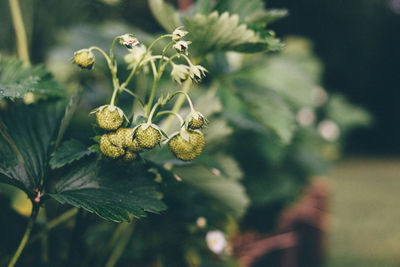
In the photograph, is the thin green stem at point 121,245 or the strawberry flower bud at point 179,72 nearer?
the strawberry flower bud at point 179,72

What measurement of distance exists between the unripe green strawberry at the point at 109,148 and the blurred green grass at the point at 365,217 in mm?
2079

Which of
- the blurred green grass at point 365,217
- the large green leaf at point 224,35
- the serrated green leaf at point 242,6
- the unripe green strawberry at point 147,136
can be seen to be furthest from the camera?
the blurred green grass at point 365,217

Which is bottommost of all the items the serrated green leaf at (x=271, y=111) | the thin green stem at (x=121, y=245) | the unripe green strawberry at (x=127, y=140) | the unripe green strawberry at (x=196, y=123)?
the thin green stem at (x=121, y=245)

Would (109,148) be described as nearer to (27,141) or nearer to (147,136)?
(147,136)

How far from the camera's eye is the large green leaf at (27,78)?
22.3 inches

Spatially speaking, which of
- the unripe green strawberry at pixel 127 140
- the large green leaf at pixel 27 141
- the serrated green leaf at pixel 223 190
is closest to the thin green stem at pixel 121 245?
the serrated green leaf at pixel 223 190

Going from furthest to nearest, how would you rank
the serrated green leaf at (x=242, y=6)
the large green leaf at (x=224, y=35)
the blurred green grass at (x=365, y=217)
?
1. the blurred green grass at (x=365, y=217)
2. the serrated green leaf at (x=242, y=6)
3. the large green leaf at (x=224, y=35)

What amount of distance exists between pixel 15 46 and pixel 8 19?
159 mm

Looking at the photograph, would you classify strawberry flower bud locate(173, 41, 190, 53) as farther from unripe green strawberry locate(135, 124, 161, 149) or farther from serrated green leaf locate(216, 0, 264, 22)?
serrated green leaf locate(216, 0, 264, 22)

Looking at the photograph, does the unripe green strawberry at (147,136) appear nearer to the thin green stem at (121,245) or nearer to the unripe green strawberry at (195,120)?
the unripe green strawberry at (195,120)

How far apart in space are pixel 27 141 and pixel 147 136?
0.80ft

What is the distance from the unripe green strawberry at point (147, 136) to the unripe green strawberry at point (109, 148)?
26 millimetres

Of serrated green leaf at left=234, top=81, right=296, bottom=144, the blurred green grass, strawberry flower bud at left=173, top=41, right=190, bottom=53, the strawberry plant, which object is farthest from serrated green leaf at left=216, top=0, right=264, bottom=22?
the blurred green grass

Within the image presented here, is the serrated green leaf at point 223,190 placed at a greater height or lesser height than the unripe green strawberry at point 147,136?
greater
